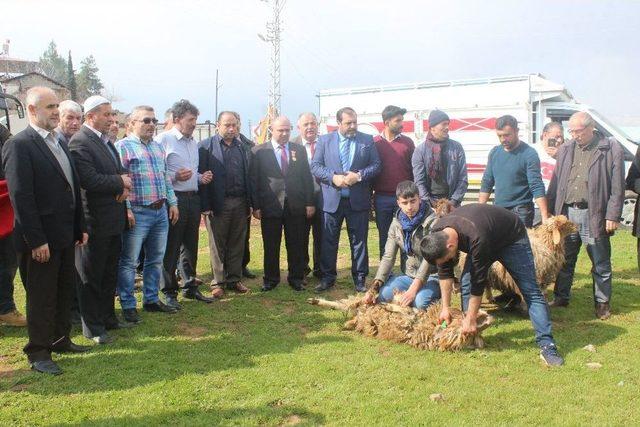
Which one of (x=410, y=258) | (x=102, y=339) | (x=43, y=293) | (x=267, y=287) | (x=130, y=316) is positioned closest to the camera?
(x=43, y=293)

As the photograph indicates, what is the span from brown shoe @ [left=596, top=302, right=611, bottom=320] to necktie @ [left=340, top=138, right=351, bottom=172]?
3.33 m

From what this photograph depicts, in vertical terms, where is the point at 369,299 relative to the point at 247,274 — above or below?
above

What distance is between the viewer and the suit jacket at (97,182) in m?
4.98

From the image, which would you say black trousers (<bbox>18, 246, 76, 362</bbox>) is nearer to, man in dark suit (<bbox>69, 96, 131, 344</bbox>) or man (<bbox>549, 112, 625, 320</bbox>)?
man in dark suit (<bbox>69, 96, 131, 344</bbox>)

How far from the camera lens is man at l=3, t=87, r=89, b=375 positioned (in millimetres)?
4227

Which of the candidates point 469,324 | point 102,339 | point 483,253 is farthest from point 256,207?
point 483,253

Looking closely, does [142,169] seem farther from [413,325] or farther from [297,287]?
[413,325]

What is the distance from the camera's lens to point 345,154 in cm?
707

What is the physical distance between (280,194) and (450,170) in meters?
2.20

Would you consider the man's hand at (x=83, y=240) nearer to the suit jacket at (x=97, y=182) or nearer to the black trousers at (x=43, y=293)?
the black trousers at (x=43, y=293)

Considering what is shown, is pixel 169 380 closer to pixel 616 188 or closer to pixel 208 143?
pixel 208 143

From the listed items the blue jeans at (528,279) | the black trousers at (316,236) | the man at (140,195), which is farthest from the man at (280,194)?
the blue jeans at (528,279)

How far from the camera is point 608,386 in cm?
418

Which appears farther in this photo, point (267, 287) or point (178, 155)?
point (267, 287)
